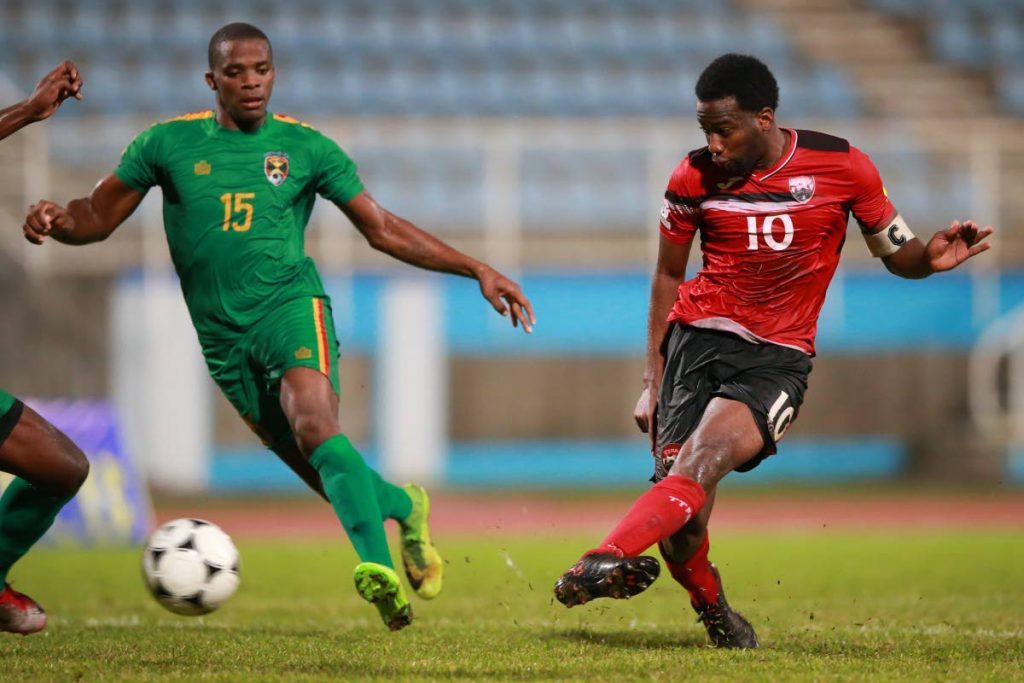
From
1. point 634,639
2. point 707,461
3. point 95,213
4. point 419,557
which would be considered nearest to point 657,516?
point 707,461

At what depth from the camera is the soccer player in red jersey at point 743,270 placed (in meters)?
5.53

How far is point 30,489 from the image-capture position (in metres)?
6.04

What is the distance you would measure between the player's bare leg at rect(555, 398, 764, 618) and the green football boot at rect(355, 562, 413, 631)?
72cm

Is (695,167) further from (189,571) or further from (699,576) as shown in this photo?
(189,571)

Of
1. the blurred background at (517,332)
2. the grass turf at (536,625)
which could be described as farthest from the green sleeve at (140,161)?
the blurred background at (517,332)

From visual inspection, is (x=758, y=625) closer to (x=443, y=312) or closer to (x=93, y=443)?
(x=93, y=443)

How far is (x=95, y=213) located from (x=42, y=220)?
17.0 inches

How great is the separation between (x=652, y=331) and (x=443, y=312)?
42.9 feet

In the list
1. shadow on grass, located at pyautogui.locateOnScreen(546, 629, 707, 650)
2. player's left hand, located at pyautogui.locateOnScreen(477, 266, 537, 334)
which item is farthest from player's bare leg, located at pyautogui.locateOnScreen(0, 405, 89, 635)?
shadow on grass, located at pyautogui.locateOnScreen(546, 629, 707, 650)

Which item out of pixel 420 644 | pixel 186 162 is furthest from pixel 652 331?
pixel 186 162

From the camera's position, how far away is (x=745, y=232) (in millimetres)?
5770

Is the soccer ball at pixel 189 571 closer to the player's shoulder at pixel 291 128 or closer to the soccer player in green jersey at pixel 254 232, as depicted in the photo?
the soccer player in green jersey at pixel 254 232

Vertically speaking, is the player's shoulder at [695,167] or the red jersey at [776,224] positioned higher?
the player's shoulder at [695,167]

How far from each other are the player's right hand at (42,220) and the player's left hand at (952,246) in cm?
349
